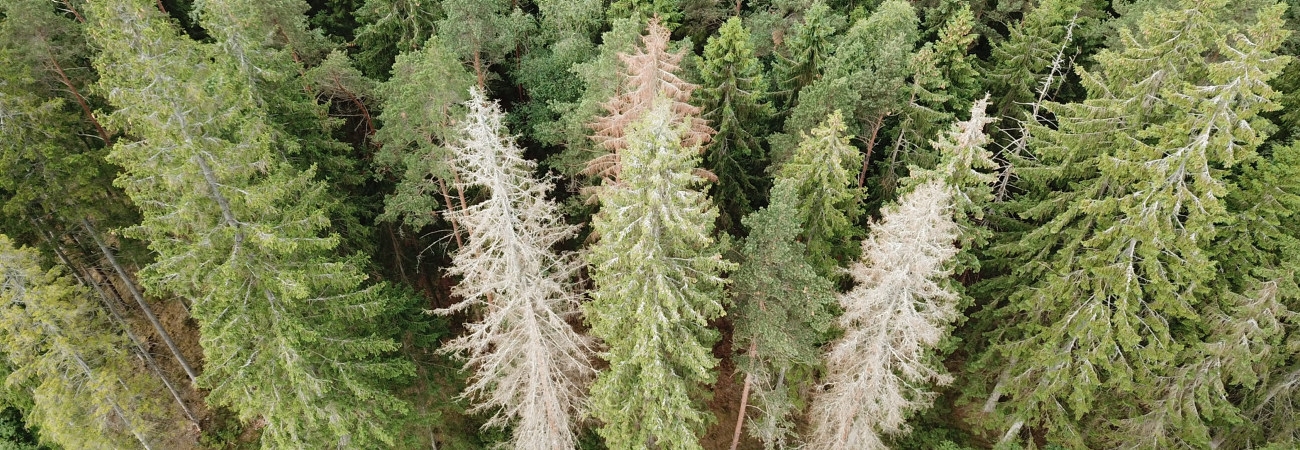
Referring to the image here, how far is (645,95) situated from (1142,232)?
12.9m

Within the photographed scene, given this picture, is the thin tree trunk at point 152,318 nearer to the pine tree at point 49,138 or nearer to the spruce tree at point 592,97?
the pine tree at point 49,138

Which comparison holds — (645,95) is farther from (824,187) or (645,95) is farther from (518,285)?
(518,285)

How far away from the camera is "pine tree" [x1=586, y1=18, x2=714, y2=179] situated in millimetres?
17328

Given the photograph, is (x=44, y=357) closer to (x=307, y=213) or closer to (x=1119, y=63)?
(x=307, y=213)

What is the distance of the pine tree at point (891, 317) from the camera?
1381 centimetres

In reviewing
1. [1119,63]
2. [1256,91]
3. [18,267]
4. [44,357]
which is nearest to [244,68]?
[18,267]

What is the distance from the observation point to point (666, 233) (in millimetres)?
14195

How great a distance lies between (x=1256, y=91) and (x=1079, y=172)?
435 centimetres

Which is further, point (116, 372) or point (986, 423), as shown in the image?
point (986, 423)

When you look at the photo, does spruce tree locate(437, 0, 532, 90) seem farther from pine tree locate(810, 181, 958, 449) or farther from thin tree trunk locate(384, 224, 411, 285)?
pine tree locate(810, 181, 958, 449)

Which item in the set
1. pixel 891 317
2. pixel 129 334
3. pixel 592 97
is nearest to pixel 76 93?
pixel 129 334

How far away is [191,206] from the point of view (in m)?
13.2

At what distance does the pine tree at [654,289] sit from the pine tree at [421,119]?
18.5 ft

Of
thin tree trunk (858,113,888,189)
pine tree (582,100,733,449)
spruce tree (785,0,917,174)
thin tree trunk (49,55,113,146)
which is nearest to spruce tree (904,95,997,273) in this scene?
spruce tree (785,0,917,174)
